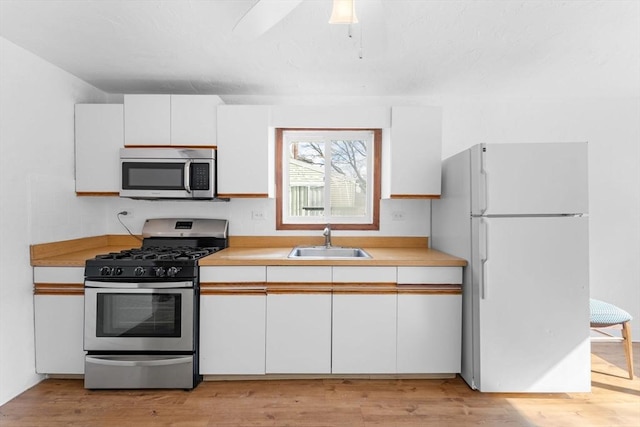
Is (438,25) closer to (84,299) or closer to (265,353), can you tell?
(265,353)

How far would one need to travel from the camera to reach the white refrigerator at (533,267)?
2377mm

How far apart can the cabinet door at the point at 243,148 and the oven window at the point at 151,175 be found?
0.32 m

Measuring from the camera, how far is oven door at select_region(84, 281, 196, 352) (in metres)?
2.53

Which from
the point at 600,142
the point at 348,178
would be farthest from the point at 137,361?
the point at 600,142

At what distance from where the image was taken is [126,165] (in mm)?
2961

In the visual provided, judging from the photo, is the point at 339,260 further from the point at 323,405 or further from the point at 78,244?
the point at 78,244

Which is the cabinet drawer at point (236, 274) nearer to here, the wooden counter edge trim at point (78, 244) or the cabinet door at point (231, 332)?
the cabinet door at point (231, 332)

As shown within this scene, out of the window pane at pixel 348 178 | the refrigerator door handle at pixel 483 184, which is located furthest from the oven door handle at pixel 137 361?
the refrigerator door handle at pixel 483 184

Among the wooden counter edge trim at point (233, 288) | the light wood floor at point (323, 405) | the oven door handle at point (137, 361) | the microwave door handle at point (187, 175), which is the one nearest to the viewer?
the light wood floor at point (323, 405)

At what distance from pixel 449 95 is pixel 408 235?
1290 mm

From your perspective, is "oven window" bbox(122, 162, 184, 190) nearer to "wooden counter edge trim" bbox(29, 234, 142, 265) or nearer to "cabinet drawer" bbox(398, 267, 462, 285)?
"wooden counter edge trim" bbox(29, 234, 142, 265)

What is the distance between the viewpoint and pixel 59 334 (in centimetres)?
260

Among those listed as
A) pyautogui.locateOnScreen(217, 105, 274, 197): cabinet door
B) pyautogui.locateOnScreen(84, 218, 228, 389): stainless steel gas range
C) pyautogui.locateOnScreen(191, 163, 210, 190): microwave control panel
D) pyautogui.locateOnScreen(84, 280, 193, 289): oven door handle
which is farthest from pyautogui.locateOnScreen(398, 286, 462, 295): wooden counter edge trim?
pyautogui.locateOnScreen(191, 163, 210, 190): microwave control panel

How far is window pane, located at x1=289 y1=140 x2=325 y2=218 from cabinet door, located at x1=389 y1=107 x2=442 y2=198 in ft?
2.34
